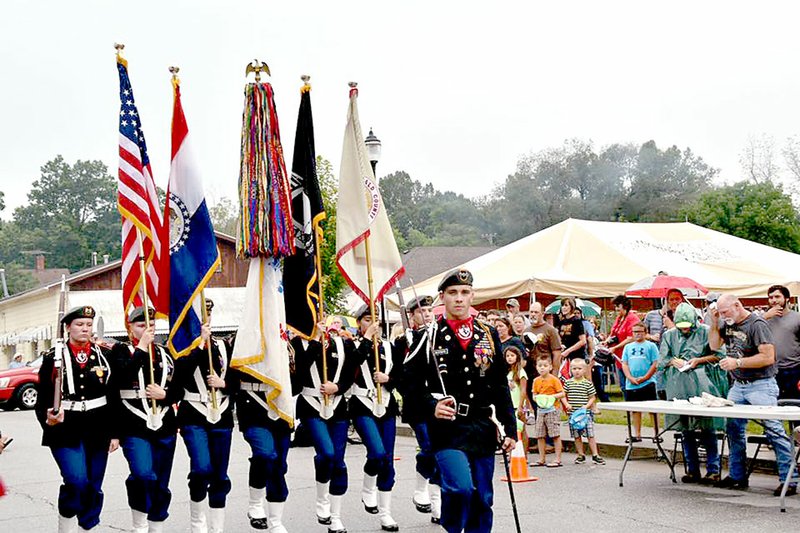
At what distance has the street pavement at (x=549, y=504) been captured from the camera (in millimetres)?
9594

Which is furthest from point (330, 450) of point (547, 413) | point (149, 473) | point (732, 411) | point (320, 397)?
point (547, 413)

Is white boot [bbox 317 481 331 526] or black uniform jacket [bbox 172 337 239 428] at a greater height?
black uniform jacket [bbox 172 337 239 428]

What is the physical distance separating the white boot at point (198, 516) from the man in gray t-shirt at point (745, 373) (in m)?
5.62

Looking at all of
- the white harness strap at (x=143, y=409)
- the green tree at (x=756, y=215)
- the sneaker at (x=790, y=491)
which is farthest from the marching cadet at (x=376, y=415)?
the green tree at (x=756, y=215)

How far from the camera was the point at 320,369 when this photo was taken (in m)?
9.69

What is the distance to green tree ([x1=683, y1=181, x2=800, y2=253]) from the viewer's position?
46944 millimetres

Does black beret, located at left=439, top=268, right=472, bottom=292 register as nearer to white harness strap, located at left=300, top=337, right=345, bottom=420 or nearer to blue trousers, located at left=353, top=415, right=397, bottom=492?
white harness strap, located at left=300, top=337, right=345, bottom=420

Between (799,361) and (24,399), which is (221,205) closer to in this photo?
(24,399)

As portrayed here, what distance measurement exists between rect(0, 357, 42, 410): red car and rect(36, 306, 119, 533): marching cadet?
71.2 feet

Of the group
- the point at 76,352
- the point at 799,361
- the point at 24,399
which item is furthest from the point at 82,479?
the point at 24,399

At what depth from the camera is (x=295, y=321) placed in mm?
10156

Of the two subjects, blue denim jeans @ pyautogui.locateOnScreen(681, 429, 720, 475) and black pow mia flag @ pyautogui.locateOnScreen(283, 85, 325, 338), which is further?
blue denim jeans @ pyautogui.locateOnScreen(681, 429, 720, 475)

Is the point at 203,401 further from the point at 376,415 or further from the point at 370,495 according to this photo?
the point at 370,495

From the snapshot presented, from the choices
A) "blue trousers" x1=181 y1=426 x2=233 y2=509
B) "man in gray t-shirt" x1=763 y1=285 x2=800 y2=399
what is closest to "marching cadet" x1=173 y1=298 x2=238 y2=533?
"blue trousers" x1=181 y1=426 x2=233 y2=509
